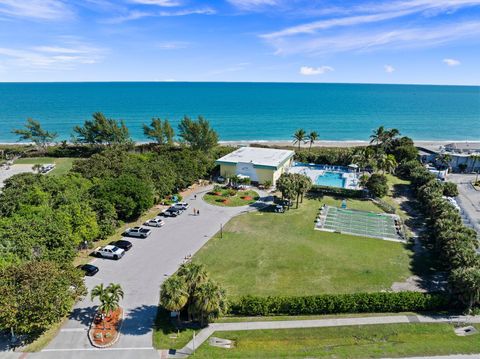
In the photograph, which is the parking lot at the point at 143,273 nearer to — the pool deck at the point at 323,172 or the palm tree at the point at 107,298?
the palm tree at the point at 107,298

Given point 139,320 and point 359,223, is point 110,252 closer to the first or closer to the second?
point 139,320

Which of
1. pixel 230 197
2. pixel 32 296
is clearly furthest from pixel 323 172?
pixel 32 296

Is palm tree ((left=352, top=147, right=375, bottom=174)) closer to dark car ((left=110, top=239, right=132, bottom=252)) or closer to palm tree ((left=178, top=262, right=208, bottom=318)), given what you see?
dark car ((left=110, top=239, right=132, bottom=252))

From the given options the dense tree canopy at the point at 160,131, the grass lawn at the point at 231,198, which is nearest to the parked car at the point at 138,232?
the grass lawn at the point at 231,198

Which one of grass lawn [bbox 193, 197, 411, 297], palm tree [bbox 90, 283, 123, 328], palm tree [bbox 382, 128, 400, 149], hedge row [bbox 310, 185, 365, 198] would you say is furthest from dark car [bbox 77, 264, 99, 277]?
palm tree [bbox 382, 128, 400, 149]

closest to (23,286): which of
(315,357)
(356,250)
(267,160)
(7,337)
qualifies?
(7,337)
